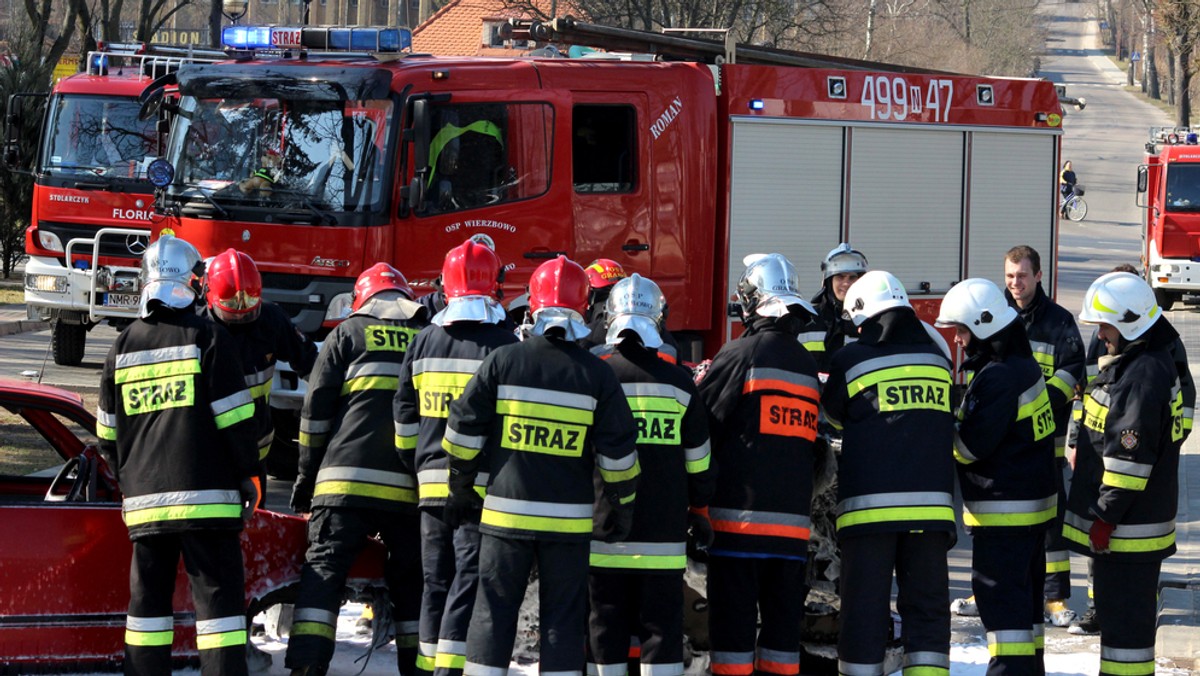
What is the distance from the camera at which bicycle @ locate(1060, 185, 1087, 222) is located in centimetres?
3912

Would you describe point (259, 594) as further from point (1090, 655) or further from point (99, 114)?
point (99, 114)

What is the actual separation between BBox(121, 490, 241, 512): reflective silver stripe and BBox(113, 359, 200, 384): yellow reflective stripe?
17.1 inches

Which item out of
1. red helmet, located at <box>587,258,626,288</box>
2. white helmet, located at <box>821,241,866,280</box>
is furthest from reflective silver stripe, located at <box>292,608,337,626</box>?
white helmet, located at <box>821,241,866,280</box>

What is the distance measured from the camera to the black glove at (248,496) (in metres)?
5.38

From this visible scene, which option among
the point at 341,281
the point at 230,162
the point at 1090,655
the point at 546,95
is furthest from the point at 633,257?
the point at 1090,655

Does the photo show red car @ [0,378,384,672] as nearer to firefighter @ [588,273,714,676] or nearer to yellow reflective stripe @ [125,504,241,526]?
yellow reflective stripe @ [125,504,241,526]

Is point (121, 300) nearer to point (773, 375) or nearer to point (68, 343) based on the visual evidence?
point (68, 343)

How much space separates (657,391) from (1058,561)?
9.11 ft

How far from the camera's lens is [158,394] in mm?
5301

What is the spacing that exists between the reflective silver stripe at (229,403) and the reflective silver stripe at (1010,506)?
114 inches

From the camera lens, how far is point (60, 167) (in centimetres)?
1397

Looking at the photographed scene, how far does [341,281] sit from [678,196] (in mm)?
2430

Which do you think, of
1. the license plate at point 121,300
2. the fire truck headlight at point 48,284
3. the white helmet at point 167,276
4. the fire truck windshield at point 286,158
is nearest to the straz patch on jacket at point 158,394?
the white helmet at point 167,276

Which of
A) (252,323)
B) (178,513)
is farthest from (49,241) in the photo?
(178,513)
